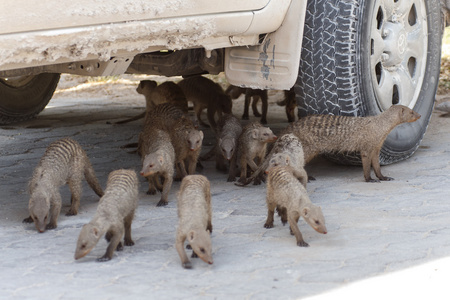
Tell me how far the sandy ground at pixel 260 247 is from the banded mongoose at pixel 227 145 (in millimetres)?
104

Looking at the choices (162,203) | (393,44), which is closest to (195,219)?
(162,203)

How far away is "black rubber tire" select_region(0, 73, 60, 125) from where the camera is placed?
689 cm

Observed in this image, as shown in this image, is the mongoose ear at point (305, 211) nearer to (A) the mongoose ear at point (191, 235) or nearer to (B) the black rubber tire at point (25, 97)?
(A) the mongoose ear at point (191, 235)

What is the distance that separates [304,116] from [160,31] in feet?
5.36

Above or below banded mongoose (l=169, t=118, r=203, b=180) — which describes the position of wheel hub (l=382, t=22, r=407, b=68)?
above

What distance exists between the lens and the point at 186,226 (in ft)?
10.9

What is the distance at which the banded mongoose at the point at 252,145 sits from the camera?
514cm

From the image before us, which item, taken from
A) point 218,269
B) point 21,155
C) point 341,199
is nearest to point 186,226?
point 218,269

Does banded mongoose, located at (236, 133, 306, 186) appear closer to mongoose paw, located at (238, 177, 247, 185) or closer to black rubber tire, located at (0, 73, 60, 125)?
mongoose paw, located at (238, 177, 247, 185)

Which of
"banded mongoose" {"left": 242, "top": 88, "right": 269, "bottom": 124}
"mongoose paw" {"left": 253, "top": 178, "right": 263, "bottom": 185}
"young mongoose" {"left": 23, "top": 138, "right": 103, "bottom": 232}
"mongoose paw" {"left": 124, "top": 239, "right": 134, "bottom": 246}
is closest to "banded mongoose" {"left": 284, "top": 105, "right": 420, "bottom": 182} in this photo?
"mongoose paw" {"left": 253, "top": 178, "right": 263, "bottom": 185}

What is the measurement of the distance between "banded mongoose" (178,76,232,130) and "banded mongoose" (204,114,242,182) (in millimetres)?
1410

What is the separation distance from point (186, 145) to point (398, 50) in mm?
1655

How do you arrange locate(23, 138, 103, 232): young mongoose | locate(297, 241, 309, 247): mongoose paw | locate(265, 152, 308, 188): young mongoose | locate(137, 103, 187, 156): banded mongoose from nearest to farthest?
1. locate(297, 241, 309, 247): mongoose paw
2. locate(23, 138, 103, 232): young mongoose
3. locate(265, 152, 308, 188): young mongoose
4. locate(137, 103, 187, 156): banded mongoose

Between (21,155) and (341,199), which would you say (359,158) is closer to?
(341,199)
